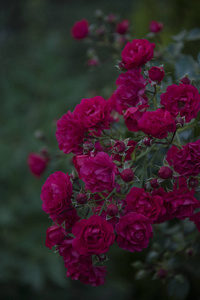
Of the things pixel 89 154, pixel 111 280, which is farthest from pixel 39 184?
pixel 89 154

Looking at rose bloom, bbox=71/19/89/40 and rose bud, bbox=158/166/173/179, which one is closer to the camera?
rose bud, bbox=158/166/173/179

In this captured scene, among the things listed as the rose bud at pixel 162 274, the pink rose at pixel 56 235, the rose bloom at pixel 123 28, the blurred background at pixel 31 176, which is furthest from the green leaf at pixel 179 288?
the rose bloom at pixel 123 28

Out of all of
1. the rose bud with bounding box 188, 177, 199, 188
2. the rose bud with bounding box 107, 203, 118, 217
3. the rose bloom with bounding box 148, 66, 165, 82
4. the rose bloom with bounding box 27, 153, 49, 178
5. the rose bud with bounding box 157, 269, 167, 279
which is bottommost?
the rose bud with bounding box 157, 269, 167, 279

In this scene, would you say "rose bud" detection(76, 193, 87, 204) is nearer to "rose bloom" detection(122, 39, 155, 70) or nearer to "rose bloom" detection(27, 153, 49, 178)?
"rose bloom" detection(122, 39, 155, 70)

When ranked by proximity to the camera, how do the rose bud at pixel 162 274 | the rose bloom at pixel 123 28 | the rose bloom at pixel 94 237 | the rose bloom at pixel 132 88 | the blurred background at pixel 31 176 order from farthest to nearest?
the blurred background at pixel 31 176 < the rose bloom at pixel 123 28 < the rose bud at pixel 162 274 < the rose bloom at pixel 132 88 < the rose bloom at pixel 94 237

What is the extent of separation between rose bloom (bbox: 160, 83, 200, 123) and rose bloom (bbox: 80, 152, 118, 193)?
6.8 inches

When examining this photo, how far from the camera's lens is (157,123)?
671 mm

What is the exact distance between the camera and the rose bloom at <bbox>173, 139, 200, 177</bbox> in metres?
0.66

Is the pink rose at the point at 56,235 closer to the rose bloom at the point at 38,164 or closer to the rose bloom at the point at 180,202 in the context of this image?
the rose bloom at the point at 180,202

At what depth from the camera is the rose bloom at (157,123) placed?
671mm

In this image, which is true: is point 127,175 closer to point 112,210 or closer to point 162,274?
point 112,210

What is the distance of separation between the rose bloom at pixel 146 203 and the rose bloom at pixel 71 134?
17 cm

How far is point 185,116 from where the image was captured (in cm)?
72

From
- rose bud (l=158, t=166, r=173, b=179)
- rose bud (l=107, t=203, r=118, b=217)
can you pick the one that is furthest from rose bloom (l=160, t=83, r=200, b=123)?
rose bud (l=107, t=203, r=118, b=217)
